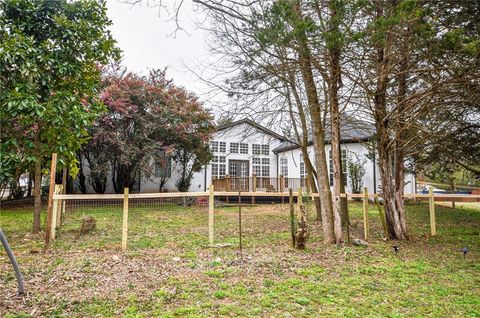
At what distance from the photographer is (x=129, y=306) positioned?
132 inches

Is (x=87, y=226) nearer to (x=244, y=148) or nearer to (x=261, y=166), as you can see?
(x=244, y=148)

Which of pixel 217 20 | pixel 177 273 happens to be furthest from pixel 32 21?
pixel 177 273

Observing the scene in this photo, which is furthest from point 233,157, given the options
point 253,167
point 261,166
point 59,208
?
point 59,208

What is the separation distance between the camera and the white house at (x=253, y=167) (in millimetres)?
17250

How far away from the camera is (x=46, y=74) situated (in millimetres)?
7039

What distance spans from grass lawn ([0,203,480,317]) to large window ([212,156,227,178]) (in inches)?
492

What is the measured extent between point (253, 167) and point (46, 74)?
1574cm

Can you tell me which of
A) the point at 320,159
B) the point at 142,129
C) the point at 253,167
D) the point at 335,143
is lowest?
the point at 320,159

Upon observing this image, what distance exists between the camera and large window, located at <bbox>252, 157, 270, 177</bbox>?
858 inches

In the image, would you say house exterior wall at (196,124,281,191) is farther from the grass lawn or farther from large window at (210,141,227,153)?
the grass lawn

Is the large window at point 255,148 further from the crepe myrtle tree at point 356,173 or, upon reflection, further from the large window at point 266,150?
the crepe myrtle tree at point 356,173

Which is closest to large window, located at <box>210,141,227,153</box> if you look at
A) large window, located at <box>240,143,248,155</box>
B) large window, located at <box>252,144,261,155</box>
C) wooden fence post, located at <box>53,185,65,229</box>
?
large window, located at <box>240,143,248,155</box>

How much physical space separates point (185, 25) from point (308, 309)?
5.99 m

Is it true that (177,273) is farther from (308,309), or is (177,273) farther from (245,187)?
(245,187)
